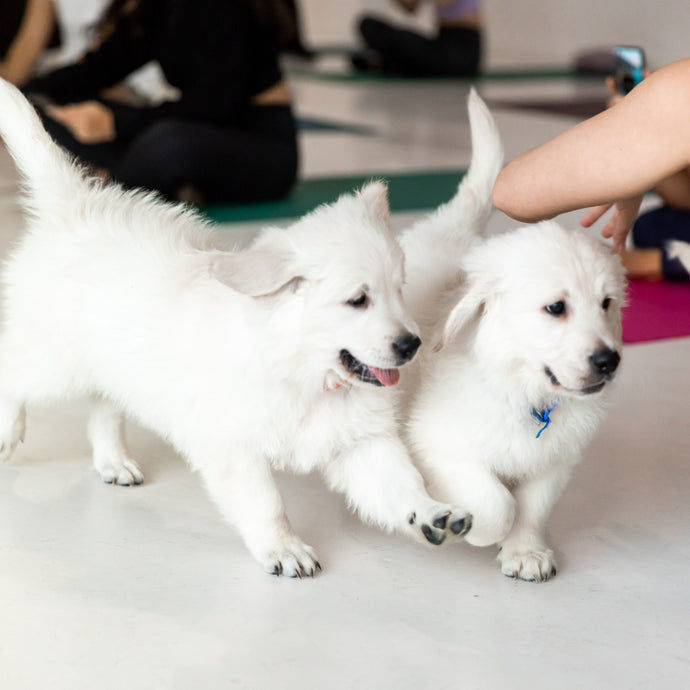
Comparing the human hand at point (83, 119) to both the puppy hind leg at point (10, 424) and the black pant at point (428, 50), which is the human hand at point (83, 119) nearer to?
the puppy hind leg at point (10, 424)

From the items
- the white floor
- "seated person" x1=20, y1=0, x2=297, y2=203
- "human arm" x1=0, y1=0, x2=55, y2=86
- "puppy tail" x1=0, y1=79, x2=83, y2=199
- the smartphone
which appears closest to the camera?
the white floor

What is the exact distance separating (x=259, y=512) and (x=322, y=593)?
0.60ft

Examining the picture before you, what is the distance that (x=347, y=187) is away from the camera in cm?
501

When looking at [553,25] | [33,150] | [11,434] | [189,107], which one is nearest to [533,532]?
[11,434]

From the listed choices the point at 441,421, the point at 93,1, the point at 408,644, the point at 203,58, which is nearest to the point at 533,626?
the point at 408,644

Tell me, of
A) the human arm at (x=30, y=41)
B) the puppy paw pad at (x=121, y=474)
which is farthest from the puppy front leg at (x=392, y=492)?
the human arm at (x=30, y=41)

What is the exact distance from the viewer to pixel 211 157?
14.7 ft

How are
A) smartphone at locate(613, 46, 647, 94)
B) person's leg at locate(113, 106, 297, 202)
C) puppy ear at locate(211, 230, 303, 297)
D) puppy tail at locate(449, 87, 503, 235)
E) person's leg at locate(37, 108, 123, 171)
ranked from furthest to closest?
1. person's leg at locate(37, 108, 123, 171)
2. person's leg at locate(113, 106, 297, 202)
3. smartphone at locate(613, 46, 647, 94)
4. puppy tail at locate(449, 87, 503, 235)
5. puppy ear at locate(211, 230, 303, 297)

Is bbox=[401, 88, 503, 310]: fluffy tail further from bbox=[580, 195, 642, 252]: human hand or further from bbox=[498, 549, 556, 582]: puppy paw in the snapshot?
bbox=[498, 549, 556, 582]: puppy paw

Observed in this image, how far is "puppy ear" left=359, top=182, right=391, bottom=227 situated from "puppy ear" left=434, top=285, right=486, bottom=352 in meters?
0.19

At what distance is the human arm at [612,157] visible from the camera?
1.73 metres

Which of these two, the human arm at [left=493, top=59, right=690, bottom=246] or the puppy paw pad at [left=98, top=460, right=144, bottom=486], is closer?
the human arm at [left=493, top=59, right=690, bottom=246]

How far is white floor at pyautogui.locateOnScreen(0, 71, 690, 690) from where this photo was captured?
1.57 meters

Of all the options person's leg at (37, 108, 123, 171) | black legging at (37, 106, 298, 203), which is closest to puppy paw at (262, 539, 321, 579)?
black legging at (37, 106, 298, 203)
